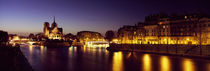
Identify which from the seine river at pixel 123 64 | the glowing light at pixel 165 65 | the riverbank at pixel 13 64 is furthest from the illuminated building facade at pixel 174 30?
the riverbank at pixel 13 64

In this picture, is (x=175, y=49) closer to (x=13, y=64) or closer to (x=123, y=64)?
(x=123, y=64)

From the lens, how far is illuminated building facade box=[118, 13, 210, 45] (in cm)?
6644

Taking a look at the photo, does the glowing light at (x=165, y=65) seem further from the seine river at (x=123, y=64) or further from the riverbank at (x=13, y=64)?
the riverbank at (x=13, y=64)

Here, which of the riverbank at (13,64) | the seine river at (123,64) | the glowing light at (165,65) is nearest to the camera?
the riverbank at (13,64)

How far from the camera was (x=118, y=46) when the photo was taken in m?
79.5

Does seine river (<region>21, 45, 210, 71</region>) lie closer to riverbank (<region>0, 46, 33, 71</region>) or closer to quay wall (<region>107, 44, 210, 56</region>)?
riverbank (<region>0, 46, 33, 71</region>)

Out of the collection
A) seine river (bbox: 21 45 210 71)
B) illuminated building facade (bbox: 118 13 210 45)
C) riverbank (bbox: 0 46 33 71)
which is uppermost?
illuminated building facade (bbox: 118 13 210 45)

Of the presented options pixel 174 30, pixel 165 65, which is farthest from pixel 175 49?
pixel 174 30

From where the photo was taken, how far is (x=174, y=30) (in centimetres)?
7656

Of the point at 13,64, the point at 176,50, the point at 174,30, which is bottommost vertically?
the point at 13,64

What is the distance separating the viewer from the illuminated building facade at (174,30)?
66438 millimetres

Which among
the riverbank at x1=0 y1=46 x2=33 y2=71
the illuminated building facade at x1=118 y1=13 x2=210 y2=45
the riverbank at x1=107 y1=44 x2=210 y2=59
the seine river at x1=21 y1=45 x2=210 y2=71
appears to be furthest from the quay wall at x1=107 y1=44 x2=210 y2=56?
the riverbank at x1=0 y1=46 x2=33 y2=71

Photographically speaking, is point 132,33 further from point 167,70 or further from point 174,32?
point 167,70

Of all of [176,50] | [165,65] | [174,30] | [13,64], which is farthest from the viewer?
[174,30]
